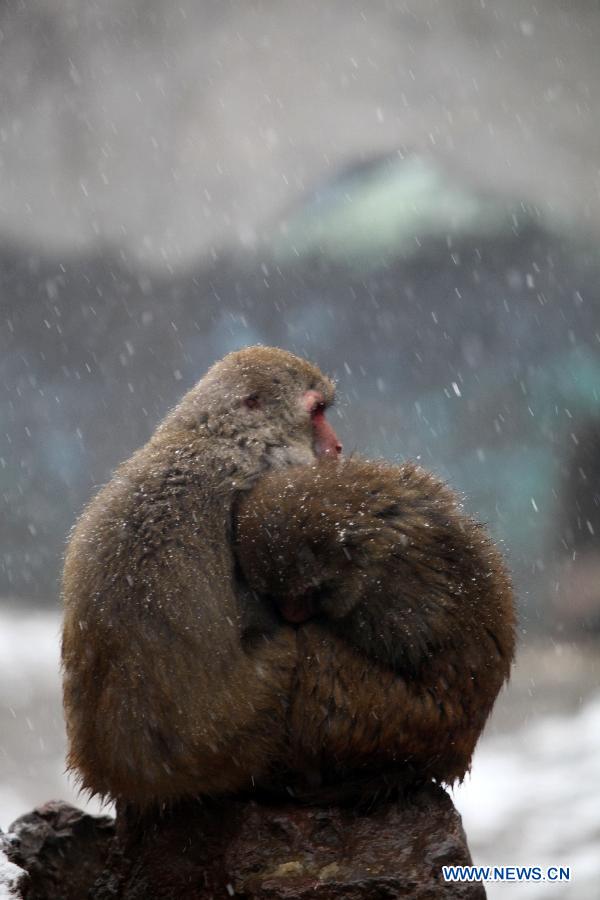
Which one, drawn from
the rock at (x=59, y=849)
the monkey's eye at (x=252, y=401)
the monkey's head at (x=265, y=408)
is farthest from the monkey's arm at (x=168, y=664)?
the rock at (x=59, y=849)

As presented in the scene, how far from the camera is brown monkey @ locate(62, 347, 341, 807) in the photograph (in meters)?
2.85

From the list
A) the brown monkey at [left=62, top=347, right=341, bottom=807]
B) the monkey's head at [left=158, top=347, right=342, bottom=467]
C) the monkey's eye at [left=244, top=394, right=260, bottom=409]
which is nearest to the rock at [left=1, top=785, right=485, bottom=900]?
the brown monkey at [left=62, top=347, right=341, bottom=807]

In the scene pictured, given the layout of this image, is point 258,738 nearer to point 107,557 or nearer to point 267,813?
point 267,813

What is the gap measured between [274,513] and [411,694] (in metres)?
0.70

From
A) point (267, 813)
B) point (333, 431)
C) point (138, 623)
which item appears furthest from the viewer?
point (333, 431)

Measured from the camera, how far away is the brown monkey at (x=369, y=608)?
9.42ft

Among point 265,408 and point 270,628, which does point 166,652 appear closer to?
point 270,628

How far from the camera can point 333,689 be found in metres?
2.90

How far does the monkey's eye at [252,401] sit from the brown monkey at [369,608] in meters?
0.33

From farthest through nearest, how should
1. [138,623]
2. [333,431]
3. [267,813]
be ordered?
1. [333,431]
2. [267,813]
3. [138,623]

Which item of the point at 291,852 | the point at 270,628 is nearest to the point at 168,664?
the point at 270,628

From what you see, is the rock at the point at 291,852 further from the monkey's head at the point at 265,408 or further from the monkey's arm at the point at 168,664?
the monkey's head at the point at 265,408

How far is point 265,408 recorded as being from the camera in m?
3.27

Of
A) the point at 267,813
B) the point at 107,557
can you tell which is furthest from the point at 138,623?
the point at 267,813
